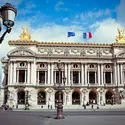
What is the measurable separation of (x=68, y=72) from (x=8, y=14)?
70.8m

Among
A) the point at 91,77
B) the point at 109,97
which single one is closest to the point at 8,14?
the point at 109,97

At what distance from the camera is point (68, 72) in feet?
261

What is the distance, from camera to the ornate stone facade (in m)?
76.6

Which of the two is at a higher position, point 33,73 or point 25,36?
point 25,36

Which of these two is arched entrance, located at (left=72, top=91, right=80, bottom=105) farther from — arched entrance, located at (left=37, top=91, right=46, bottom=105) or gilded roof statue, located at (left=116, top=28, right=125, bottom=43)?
gilded roof statue, located at (left=116, top=28, right=125, bottom=43)

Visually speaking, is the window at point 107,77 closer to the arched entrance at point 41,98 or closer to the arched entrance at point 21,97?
the arched entrance at point 41,98

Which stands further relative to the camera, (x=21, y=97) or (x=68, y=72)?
(x=68, y=72)

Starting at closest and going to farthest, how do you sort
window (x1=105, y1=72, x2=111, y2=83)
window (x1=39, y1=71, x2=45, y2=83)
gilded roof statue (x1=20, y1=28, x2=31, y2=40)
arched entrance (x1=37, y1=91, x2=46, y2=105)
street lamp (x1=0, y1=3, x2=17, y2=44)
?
1. street lamp (x1=0, y1=3, x2=17, y2=44)
2. arched entrance (x1=37, y1=91, x2=46, y2=105)
3. gilded roof statue (x1=20, y1=28, x2=31, y2=40)
4. window (x1=39, y1=71, x2=45, y2=83)
5. window (x1=105, y1=72, x2=111, y2=83)

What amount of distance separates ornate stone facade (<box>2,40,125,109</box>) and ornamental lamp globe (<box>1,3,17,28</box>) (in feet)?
217

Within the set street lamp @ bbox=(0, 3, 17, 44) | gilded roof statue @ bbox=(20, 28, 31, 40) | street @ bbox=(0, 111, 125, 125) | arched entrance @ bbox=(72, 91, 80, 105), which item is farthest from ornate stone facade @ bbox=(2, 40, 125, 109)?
street lamp @ bbox=(0, 3, 17, 44)

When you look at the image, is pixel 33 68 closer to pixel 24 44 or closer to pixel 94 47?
pixel 24 44

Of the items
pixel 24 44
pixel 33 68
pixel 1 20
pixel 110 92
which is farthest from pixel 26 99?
pixel 1 20

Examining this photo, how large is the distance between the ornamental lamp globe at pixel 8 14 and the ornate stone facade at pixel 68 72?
2601 inches

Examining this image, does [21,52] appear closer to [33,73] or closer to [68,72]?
[33,73]
